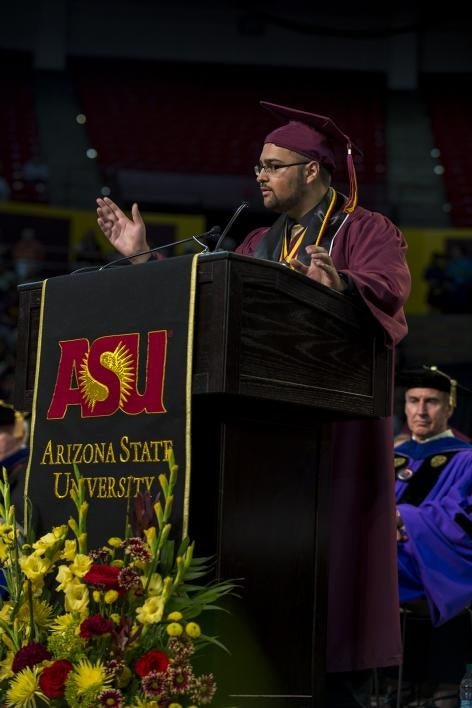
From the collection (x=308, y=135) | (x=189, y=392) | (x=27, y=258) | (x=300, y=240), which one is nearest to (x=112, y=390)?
(x=189, y=392)

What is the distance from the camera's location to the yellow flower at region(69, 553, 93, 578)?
8.00 ft

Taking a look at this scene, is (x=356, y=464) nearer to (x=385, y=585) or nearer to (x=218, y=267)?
(x=385, y=585)

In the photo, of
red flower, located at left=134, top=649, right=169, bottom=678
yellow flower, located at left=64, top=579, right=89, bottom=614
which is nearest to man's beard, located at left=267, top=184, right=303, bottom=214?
yellow flower, located at left=64, top=579, right=89, bottom=614

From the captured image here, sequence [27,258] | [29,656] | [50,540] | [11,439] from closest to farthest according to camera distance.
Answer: [29,656]
[50,540]
[11,439]
[27,258]

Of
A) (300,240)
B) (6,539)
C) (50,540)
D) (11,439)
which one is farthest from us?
(11,439)

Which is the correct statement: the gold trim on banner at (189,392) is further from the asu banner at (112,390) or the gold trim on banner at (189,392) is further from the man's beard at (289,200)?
the man's beard at (289,200)

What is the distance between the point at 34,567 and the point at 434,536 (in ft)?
9.74

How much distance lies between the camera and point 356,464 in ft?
10.2

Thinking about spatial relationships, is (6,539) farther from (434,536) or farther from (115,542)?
(434,536)

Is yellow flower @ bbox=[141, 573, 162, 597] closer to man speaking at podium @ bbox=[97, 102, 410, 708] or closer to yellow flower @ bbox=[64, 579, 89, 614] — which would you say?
yellow flower @ bbox=[64, 579, 89, 614]

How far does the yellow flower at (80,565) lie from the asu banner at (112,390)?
0.15 meters

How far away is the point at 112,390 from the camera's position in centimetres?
264

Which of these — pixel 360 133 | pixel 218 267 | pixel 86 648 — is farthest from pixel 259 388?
pixel 360 133

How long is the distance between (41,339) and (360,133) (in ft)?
55.1
